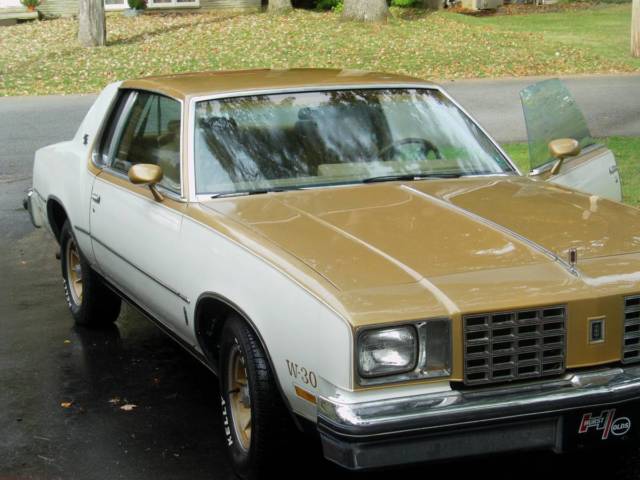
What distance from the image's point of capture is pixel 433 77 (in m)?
21.5

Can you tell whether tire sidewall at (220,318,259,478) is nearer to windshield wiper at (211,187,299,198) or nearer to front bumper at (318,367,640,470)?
front bumper at (318,367,640,470)

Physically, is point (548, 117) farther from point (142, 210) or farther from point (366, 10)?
point (366, 10)

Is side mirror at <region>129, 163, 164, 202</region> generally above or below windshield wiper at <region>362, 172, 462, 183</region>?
above

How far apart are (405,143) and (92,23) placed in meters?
20.2

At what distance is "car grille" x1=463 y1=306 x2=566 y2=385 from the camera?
12.4 feet

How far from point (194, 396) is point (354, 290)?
6.82 ft

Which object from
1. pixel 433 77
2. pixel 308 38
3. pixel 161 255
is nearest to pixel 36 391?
pixel 161 255

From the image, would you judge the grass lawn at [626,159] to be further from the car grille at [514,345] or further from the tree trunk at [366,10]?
the tree trunk at [366,10]

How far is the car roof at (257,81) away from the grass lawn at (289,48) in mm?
14995

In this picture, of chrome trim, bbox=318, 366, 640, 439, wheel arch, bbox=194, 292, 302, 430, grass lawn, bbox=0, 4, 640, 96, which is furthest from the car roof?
grass lawn, bbox=0, 4, 640, 96

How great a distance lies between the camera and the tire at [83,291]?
6617 millimetres

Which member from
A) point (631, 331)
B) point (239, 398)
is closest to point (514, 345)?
point (631, 331)

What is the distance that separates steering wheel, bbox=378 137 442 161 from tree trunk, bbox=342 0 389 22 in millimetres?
21704

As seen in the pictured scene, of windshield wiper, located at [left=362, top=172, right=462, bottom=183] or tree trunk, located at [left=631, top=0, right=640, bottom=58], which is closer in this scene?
windshield wiper, located at [left=362, top=172, right=462, bottom=183]
